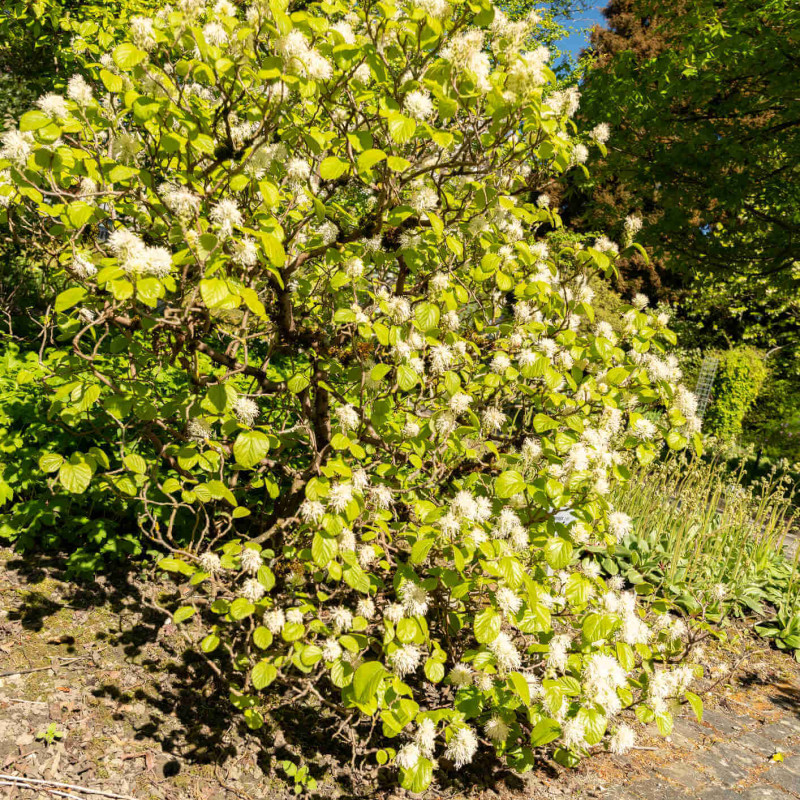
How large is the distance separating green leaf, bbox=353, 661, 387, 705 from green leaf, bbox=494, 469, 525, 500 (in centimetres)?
68

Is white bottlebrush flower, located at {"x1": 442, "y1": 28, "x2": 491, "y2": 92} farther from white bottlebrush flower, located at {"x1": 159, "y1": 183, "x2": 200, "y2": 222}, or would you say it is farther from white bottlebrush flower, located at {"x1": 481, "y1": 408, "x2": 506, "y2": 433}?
white bottlebrush flower, located at {"x1": 481, "y1": 408, "x2": 506, "y2": 433}

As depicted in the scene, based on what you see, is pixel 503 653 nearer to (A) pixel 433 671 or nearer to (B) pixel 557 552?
(A) pixel 433 671

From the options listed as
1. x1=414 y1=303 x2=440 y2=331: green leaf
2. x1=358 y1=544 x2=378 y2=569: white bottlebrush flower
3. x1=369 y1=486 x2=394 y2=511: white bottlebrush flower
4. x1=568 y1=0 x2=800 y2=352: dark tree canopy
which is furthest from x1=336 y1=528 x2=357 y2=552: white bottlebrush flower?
x1=568 y1=0 x2=800 y2=352: dark tree canopy

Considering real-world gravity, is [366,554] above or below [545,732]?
above

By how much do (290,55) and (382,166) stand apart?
52 cm

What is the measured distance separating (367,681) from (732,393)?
12800mm

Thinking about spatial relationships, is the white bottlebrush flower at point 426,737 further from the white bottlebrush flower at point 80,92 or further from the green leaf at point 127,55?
the white bottlebrush flower at point 80,92

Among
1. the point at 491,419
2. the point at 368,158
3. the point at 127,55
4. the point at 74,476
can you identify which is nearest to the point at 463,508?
the point at 491,419

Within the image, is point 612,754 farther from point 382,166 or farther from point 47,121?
point 47,121

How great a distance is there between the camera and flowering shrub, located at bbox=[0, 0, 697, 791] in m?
1.79

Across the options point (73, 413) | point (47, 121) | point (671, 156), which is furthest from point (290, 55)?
point (671, 156)

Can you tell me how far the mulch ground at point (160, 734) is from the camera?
2145mm

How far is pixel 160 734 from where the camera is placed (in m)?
2.32

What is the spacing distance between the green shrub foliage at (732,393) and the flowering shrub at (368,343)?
1113 centimetres
